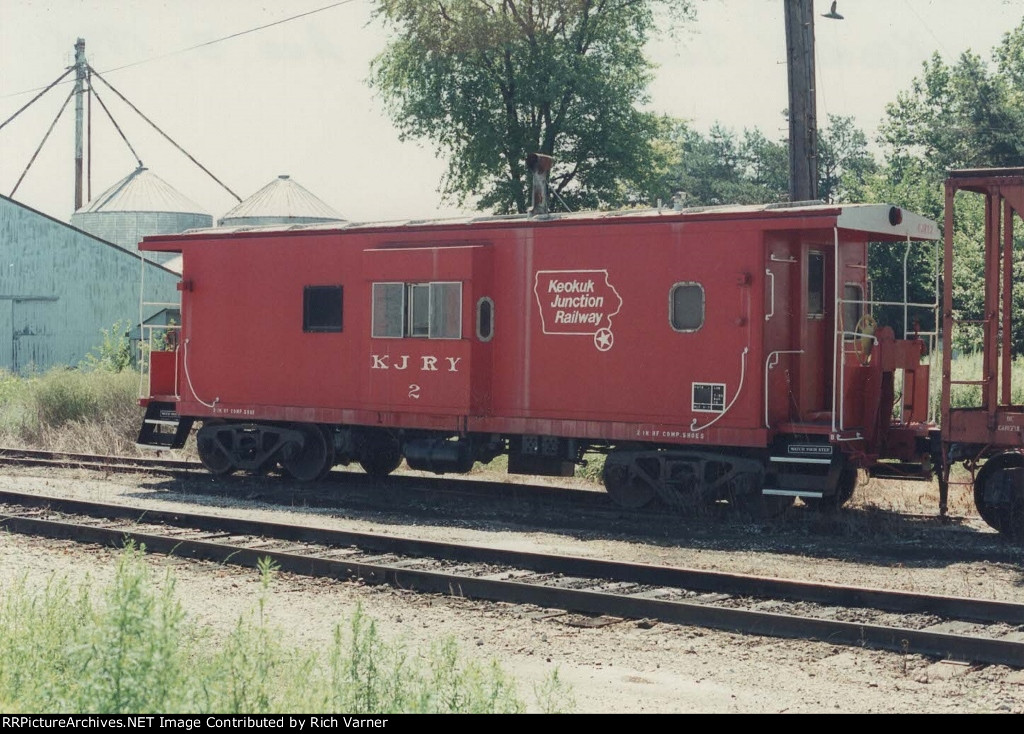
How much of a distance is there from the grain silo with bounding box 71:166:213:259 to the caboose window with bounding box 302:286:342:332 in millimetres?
39103

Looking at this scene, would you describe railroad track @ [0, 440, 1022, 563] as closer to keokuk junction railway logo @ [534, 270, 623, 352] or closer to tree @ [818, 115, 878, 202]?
keokuk junction railway logo @ [534, 270, 623, 352]

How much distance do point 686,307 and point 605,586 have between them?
4838mm

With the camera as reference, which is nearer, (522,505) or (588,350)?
(588,350)

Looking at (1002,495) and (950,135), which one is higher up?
(950,135)

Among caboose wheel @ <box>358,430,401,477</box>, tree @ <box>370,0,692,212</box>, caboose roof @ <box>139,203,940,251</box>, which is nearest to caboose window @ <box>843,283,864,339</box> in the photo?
caboose roof @ <box>139,203,940,251</box>

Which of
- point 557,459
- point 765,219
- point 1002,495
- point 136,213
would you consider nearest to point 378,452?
point 557,459

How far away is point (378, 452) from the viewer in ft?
57.8

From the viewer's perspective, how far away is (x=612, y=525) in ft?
44.2

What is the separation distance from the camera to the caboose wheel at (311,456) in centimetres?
1700

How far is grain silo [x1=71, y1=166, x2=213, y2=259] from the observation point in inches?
2159

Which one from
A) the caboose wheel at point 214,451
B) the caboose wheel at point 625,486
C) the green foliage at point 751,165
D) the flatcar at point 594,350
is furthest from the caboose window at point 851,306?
the green foliage at point 751,165

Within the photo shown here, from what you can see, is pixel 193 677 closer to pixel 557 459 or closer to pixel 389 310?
pixel 557 459

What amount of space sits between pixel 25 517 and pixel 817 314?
878cm

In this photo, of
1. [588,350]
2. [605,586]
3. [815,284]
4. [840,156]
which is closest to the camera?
[605,586]
